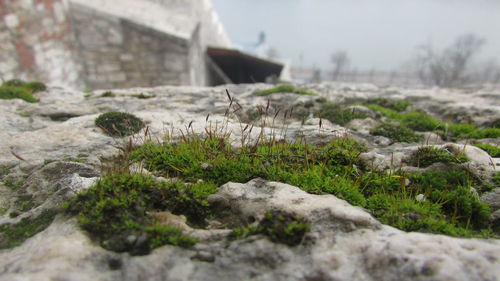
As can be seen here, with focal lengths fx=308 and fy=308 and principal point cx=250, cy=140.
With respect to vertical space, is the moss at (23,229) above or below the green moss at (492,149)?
below

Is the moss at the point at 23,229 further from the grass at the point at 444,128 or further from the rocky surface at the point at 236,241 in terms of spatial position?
the grass at the point at 444,128

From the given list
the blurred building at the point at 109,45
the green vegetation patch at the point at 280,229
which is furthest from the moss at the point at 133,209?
the blurred building at the point at 109,45

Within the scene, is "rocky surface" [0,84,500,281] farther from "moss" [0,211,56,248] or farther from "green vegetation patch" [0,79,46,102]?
"green vegetation patch" [0,79,46,102]

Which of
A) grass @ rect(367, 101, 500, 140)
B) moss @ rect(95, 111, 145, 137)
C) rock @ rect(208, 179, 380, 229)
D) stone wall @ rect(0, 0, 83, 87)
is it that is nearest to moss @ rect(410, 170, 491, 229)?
rock @ rect(208, 179, 380, 229)

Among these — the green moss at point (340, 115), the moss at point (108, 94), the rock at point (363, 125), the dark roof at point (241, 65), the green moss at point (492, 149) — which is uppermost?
the dark roof at point (241, 65)

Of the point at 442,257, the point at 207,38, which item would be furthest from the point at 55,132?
the point at 207,38

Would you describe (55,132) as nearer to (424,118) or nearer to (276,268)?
(276,268)
